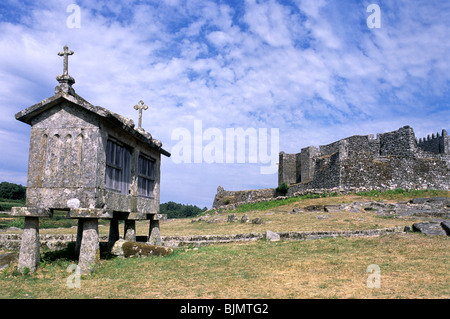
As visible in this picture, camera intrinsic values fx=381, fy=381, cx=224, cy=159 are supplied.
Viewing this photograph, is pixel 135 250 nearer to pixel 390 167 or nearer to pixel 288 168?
pixel 390 167

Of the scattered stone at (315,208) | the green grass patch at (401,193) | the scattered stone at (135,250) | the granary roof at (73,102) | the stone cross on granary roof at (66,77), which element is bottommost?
A: the scattered stone at (135,250)

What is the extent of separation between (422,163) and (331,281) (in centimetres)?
2812

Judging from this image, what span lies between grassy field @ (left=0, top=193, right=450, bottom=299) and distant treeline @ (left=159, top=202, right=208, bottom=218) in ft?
227

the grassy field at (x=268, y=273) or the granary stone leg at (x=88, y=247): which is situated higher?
the granary stone leg at (x=88, y=247)

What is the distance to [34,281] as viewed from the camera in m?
9.40

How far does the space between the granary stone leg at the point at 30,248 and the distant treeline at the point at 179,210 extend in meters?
70.8

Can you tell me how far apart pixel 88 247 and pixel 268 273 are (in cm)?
474

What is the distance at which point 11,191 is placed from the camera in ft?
188

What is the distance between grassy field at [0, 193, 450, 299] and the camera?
25.2 feet

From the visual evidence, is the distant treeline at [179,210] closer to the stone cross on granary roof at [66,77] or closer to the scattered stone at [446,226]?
the scattered stone at [446,226]

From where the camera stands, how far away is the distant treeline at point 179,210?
8380 cm

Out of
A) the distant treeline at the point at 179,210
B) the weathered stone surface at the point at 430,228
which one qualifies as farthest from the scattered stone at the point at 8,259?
the distant treeline at the point at 179,210

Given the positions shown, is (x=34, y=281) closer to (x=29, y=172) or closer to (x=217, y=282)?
(x=29, y=172)

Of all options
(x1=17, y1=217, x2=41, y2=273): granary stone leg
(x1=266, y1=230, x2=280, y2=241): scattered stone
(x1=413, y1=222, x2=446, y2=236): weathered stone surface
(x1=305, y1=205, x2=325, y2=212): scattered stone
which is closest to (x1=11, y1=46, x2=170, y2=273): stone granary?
(x1=17, y1=217, x2=41, y2=273): granary stone leg
